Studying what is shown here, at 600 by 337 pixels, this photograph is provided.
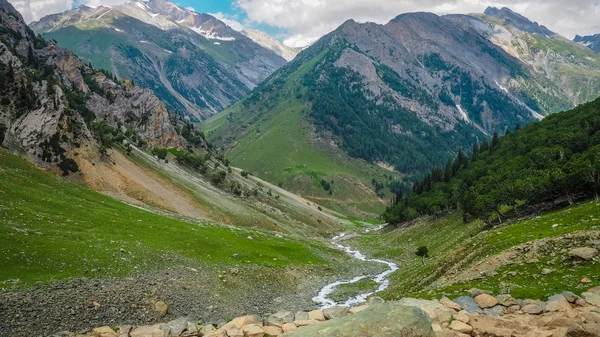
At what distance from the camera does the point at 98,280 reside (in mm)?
36906

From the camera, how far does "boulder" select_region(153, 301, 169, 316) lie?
1427 inches

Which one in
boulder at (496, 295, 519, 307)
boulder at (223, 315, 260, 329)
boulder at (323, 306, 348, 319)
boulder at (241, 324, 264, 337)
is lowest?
boulder at (223, 315, 260, 329)

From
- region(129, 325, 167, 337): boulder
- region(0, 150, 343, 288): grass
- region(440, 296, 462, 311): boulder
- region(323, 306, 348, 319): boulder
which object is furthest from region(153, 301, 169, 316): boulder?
region(440, 296, 462, 311): boulder

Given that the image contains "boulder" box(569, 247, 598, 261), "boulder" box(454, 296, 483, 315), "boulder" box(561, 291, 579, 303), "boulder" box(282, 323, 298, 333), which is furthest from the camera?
"boulder" box(569, 247, 598, 261)

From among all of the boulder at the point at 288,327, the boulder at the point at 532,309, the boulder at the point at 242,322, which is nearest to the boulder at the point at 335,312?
the boulder at the point at 288,327

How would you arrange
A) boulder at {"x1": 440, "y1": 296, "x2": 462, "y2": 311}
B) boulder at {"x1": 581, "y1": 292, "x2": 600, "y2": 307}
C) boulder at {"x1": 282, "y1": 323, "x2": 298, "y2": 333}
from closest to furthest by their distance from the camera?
boulder at {"x1": 282, "y1": 323, "x2": 298, "y2": 333} → boulder at {"x1": 581, "y1": 292, "x2": 600, "y2": 307} → boulder at {"x1": 440, "y1": 296, "x2": 462, "y2": 311}

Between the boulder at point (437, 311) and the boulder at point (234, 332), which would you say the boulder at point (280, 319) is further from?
the boulder at point (437, 311)

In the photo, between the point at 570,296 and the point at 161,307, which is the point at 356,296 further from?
the point at 570,296

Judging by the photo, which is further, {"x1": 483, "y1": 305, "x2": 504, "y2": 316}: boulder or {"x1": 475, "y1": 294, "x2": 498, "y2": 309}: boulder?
{"x1": 475, "y1": 294, "x2": 498, "y2": 309}: boulder

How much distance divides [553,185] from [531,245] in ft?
137

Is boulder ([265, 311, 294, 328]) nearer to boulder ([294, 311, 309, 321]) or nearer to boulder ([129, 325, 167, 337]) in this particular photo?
boulder ([294, 311, 309, 321])

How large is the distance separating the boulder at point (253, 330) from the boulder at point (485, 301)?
1458cm

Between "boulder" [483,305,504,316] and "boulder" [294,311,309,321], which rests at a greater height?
"boulder" [483,305,504,316]

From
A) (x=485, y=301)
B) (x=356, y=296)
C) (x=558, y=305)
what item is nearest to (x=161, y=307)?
(x=485, y=301)
